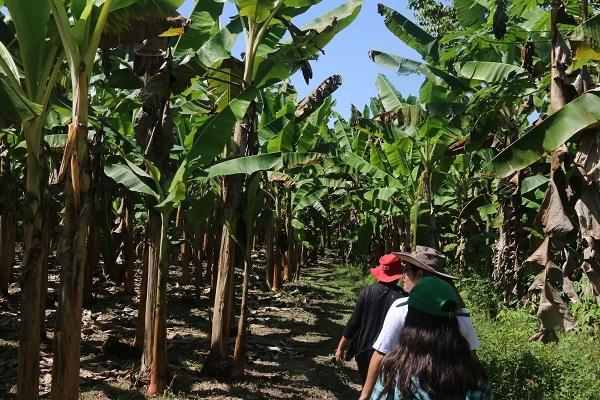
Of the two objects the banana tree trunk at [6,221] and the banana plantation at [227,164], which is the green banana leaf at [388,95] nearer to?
the banana plantation at [227,164]

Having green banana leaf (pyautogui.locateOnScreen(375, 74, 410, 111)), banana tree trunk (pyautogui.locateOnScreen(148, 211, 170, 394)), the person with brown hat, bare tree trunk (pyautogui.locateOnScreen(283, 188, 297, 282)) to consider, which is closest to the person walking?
the person with brown hat

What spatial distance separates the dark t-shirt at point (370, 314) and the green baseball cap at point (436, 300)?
8.16 feet

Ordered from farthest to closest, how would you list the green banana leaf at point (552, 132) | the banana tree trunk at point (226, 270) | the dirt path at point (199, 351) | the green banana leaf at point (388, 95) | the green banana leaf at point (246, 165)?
the green banana leaf at point (388, 95)
the banana tree trunk at point (226, 270)
the dirt path at point (199, 351)
the green banana leaf at point (246, 165)
the green banana leaf at point (552, 132)

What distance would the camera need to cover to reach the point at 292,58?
25.8 feet

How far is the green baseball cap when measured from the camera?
2.58 metres

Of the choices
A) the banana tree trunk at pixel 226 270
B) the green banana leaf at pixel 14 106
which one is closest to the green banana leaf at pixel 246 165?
the banana tree trunk at pixel 226 270

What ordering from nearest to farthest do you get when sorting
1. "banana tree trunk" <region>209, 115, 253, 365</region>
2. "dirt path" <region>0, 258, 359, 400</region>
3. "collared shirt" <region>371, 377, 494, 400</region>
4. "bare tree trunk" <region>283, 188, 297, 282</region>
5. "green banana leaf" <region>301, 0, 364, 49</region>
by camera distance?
"collared shirt" <region>371, 377, 494, 400</region> < "dirt path" <region>0, 258, 359, 400</region> < "banana tree trunk" <region>209, 115, 253, 365</region> < "green banana leaf" <region>301, 0, 364, 49</region> < "bare tree trunk" <region>283, 188, 297, 282</region>

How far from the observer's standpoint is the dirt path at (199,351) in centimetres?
697

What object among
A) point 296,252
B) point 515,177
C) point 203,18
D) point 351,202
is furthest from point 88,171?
point 296,252

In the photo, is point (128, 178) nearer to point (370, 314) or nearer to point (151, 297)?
point (151, 297)

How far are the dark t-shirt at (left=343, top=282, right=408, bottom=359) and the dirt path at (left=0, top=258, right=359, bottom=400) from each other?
6.93 feet

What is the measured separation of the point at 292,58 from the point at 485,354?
434cm

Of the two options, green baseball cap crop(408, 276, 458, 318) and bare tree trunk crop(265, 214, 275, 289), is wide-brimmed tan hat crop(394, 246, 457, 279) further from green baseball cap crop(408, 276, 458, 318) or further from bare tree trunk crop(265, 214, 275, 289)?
bare tree trunk crop(265, 214, 275, 289)

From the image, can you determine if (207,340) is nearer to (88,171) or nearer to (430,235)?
(430,235)
